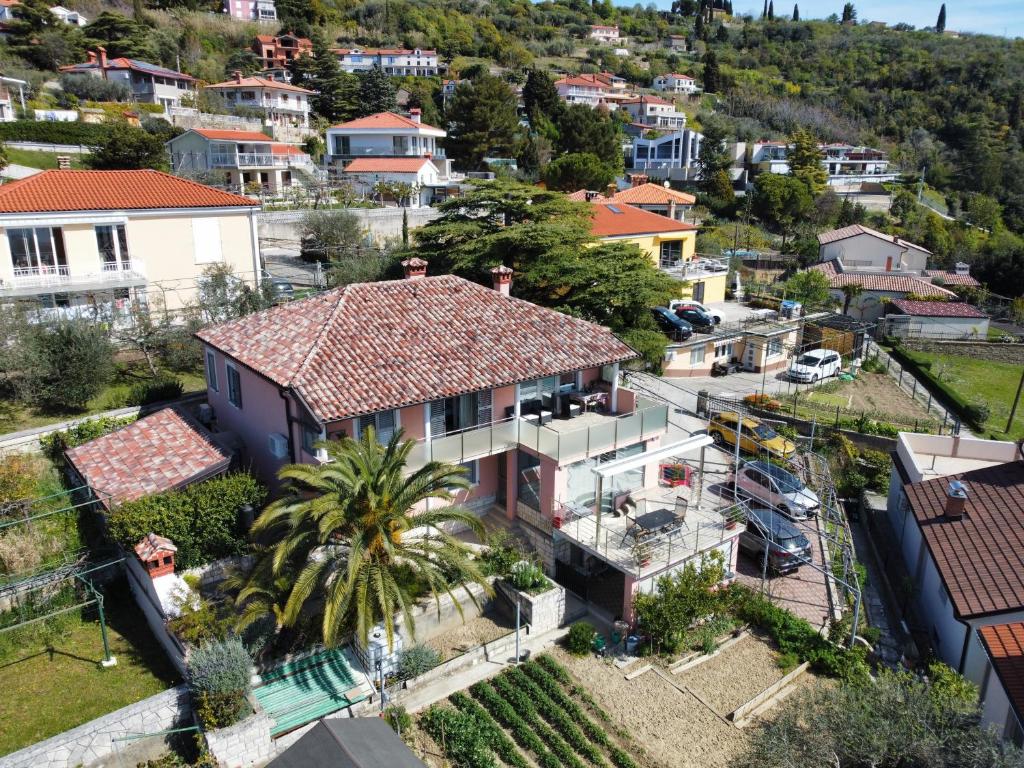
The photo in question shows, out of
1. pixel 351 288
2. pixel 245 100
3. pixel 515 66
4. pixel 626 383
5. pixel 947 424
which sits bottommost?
pixel 947 424

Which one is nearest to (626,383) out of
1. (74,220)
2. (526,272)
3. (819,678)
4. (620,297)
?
(620,297)

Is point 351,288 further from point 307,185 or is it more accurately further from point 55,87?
point 55,87

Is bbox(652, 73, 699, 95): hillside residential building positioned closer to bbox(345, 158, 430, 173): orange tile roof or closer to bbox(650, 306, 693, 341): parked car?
bbox(345, 158, 430, 173): orange tile roof

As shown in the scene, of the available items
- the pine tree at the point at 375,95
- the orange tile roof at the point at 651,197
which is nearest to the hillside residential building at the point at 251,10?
the pine tree at the point at 375,95

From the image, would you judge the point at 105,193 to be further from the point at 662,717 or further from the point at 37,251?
the point at 662,717

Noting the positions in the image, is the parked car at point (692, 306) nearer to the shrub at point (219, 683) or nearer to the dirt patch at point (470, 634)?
the dirt patch at point (470, 634)
